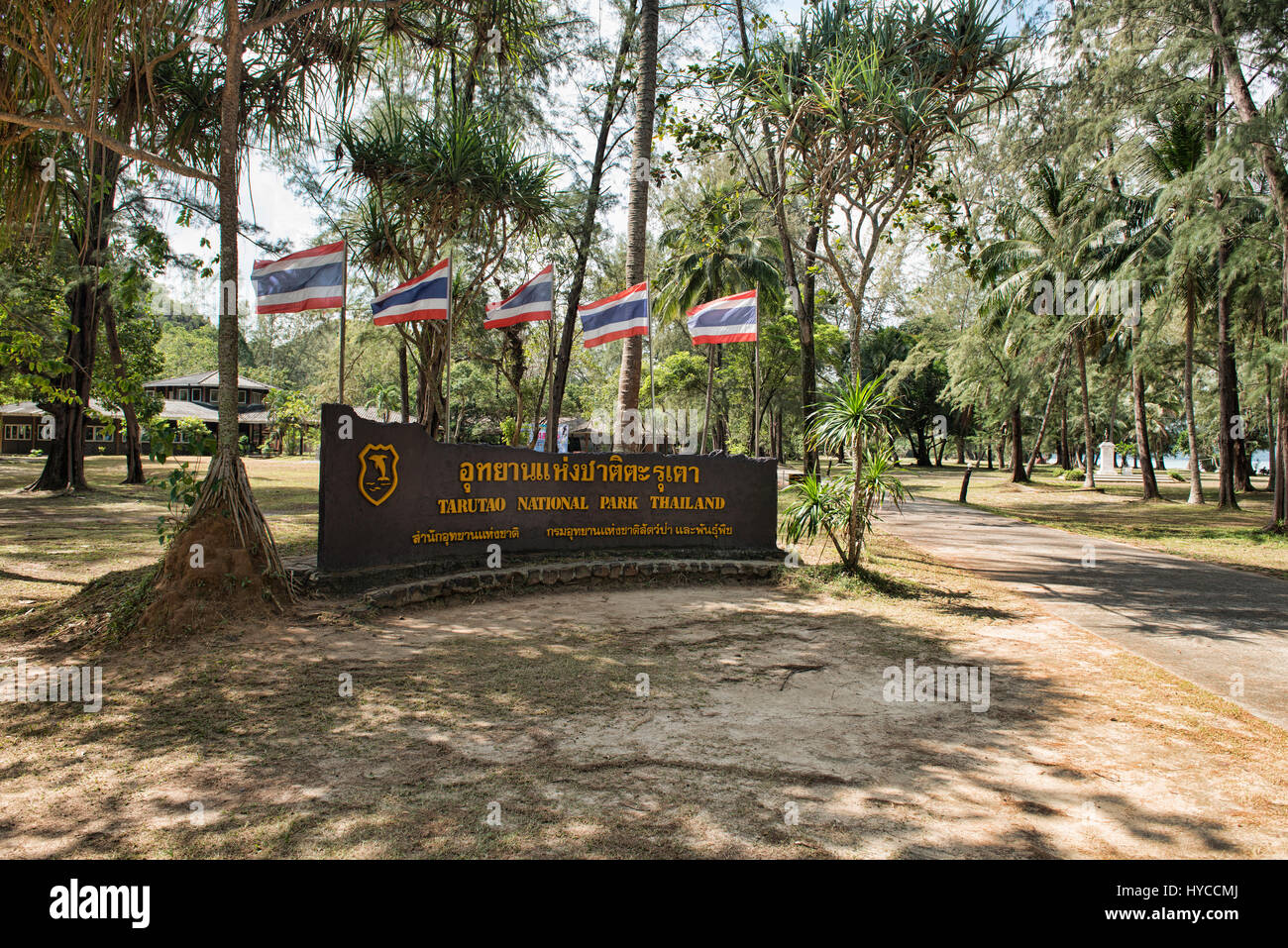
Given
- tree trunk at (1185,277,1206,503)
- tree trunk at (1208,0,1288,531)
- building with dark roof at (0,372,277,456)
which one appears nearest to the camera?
tree trunk at (1208,0,1288,531)

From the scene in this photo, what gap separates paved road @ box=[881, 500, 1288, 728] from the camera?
19.2ft

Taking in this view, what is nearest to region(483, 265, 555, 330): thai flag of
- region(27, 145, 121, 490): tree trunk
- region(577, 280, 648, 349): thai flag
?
region(577, 280, 648, 349): thai flag

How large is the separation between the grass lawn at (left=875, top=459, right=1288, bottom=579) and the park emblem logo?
25.9 ft

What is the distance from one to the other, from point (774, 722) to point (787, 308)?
3527 cm

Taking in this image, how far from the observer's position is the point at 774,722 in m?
4.61

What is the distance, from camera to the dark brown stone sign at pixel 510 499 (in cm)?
721

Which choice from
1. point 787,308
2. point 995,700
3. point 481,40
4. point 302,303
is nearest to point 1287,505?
point 995,700

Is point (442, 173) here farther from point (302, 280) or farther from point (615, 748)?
Result: point (615, 748)

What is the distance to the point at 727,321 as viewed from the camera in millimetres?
11703

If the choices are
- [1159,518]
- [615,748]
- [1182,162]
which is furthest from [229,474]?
[1182,162]

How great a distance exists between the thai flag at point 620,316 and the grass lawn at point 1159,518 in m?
4.82

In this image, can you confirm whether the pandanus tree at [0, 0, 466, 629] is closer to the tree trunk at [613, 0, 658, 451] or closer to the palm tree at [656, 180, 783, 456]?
the tree trunk at [613, 0, 658, 451]

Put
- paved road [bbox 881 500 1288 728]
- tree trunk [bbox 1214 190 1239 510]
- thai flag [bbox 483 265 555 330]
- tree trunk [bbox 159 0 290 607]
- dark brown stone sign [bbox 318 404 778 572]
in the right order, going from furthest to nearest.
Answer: tree trunk [bbox 1214 190 1239 510] → thai flag [bbox 483 265 555 330] → dark brown stone sign [bbox 318 404 778 572] → tree trunk [bbox 159 0 290 607] → paved road [bbox 881 500 1288 728]

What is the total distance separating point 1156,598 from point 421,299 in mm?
9883
